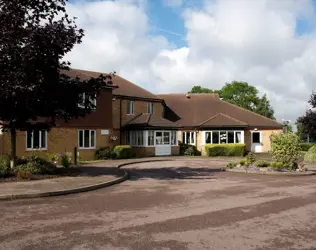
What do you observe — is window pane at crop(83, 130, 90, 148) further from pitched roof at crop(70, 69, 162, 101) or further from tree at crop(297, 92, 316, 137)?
tree at crop(297, 92, 316, 137)

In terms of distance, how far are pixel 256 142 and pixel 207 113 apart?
238 inches

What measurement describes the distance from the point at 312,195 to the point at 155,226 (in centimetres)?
637

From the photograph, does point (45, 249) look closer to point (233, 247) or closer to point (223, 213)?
point (233, 247)

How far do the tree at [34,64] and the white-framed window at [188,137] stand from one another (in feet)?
75.1

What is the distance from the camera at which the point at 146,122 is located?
101ft

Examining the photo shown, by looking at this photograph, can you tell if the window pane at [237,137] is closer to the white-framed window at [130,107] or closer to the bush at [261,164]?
the white-framed window at [130,107]

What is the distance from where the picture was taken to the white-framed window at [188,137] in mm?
36331

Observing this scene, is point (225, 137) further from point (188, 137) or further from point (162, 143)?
point (162, 143)

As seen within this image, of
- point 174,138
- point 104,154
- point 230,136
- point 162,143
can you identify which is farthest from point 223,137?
point 104,154

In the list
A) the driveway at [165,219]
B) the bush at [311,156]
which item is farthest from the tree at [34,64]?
the bush at [311,156]

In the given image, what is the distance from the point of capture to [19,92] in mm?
12219

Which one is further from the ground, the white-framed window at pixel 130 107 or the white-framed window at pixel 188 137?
the white-framed window at pixel 130 107

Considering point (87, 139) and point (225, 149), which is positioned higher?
point (87, 139)

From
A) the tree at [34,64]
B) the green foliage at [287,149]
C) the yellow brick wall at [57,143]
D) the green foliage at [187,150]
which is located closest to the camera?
the tree at [34,64]
